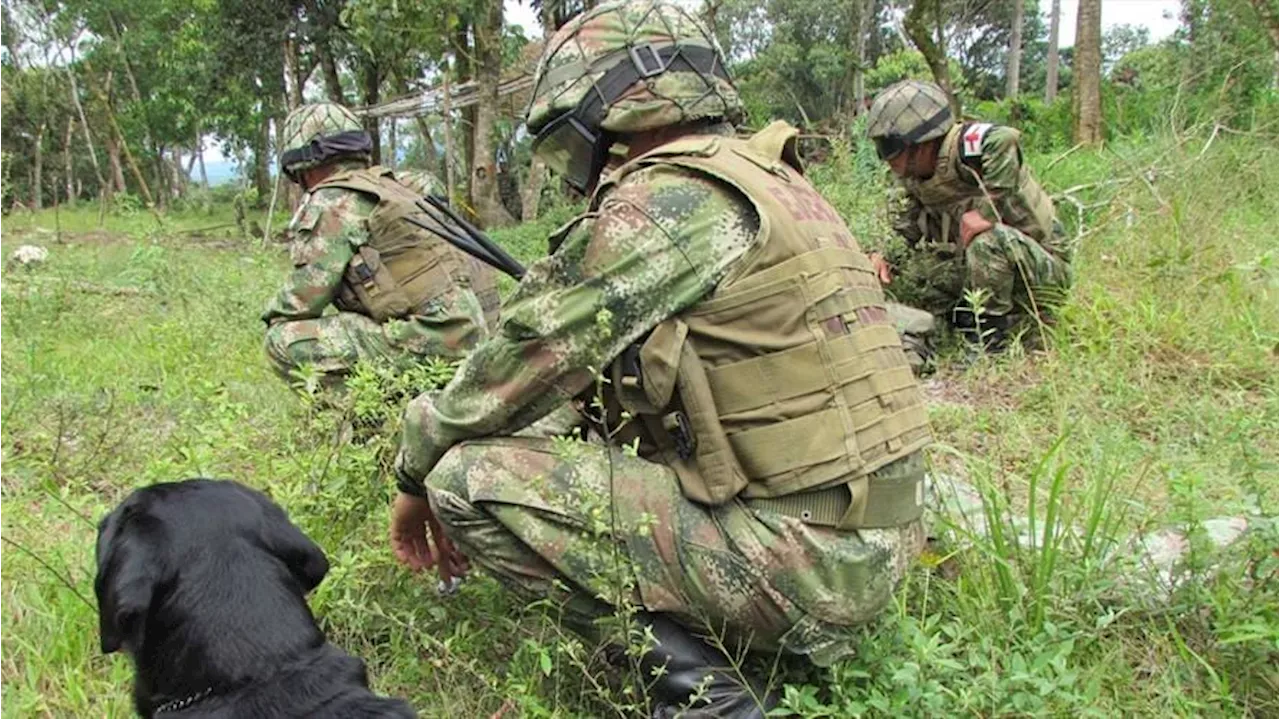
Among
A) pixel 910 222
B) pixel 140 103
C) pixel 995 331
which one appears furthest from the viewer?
pixel 140 103

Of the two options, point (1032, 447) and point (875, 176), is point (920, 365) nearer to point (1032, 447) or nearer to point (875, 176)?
point (1032, 447)

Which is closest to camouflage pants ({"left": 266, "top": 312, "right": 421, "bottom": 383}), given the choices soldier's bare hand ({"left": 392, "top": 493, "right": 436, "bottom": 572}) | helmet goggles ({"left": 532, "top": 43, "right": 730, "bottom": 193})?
soldier's bare hand ({"left": 392, "top": 493, "right": 436, "bottom": 572})

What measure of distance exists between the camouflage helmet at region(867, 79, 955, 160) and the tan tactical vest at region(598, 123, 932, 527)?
127 inches

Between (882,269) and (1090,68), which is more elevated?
(1090,68)

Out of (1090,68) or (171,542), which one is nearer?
(171,542)

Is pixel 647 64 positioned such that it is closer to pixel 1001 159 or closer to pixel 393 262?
pixel 393 262

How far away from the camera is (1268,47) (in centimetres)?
921

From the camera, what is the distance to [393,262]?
424 centimetres

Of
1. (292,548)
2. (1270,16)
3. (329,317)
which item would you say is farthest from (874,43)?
(292,548)

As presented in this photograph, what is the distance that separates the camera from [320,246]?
4.09m

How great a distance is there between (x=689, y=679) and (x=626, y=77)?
1393 mm

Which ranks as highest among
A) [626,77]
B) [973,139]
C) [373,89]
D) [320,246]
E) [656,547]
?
[373,89]

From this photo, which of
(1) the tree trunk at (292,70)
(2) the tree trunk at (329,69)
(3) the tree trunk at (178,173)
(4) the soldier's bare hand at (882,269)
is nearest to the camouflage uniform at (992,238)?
(4) the soldier's bare hand at (882,269)

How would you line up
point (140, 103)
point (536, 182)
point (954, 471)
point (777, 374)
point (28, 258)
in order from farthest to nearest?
point (140, 103)
point (536, 182)
point (28, 258)
point (954, 471)
point (777, 374)
